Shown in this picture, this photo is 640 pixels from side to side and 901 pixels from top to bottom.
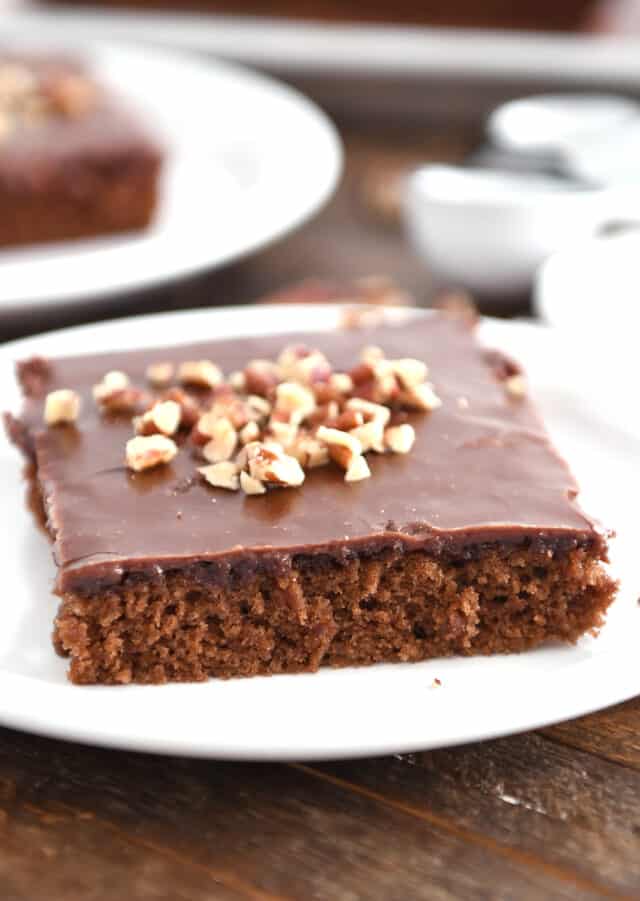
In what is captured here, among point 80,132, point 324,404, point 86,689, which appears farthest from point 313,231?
point 86,689

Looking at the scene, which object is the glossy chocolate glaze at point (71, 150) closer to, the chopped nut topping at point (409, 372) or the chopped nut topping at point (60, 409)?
the chopped nut topping at point (60, 409)

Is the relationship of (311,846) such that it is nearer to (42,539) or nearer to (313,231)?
(42,539)

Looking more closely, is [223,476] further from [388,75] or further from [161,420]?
[388,75]

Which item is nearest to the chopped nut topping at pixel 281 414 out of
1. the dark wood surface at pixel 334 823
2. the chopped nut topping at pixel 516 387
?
the chopped nut topping at pixel 516 387

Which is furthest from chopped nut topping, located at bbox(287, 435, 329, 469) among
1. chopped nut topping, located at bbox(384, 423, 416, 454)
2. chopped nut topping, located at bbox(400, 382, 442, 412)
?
chopped nut topping, located at bbox(400, 382, 442, 412)

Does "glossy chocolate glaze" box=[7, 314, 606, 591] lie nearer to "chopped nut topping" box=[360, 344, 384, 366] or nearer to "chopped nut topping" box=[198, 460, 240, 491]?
"chopped nut topping" box=[198, 460, 240, 491]

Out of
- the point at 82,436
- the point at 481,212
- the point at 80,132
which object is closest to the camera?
the point at 82,436

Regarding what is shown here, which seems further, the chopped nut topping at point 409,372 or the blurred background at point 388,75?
the blurred background at point 388,75
